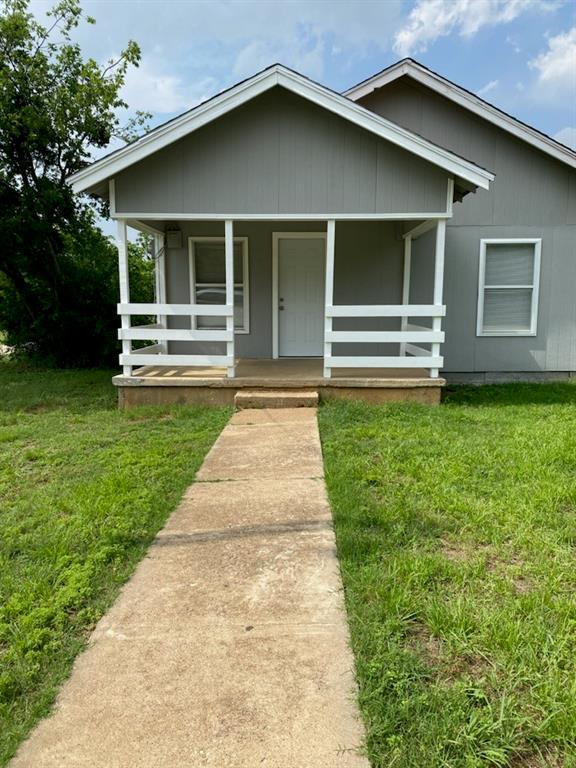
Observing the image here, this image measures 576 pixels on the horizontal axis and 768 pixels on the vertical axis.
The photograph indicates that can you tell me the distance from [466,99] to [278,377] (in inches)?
205

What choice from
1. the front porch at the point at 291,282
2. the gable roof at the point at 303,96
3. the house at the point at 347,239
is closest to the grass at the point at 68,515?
the house at the point at 347,239

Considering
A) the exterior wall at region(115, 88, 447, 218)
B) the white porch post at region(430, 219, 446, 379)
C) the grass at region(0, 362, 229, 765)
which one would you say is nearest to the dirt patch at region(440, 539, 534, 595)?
the grass at region(0, 362, 229, 765)

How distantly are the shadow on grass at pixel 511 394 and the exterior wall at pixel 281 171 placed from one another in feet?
8.50

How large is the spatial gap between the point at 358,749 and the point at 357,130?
6621 millimetres

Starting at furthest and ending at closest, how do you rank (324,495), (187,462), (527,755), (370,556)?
(187,462) < (324,495) < (370,556) < (527,755)

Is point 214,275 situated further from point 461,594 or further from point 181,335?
point 461,594

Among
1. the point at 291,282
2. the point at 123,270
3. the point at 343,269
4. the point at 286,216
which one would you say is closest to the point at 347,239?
the point at 343,269

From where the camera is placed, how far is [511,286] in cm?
865

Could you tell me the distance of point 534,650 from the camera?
2115 mm

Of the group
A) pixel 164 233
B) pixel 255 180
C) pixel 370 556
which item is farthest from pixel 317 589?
pixel 164 233

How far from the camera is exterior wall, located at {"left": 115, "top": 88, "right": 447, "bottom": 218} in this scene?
671 cm

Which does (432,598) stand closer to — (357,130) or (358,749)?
(358,749)

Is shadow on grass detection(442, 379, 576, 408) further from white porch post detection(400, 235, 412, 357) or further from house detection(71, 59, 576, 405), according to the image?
white porch post detection(400, 235, 412, 357)

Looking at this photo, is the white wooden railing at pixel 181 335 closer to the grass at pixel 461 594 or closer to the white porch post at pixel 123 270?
the white porch post at pixel 123 270
